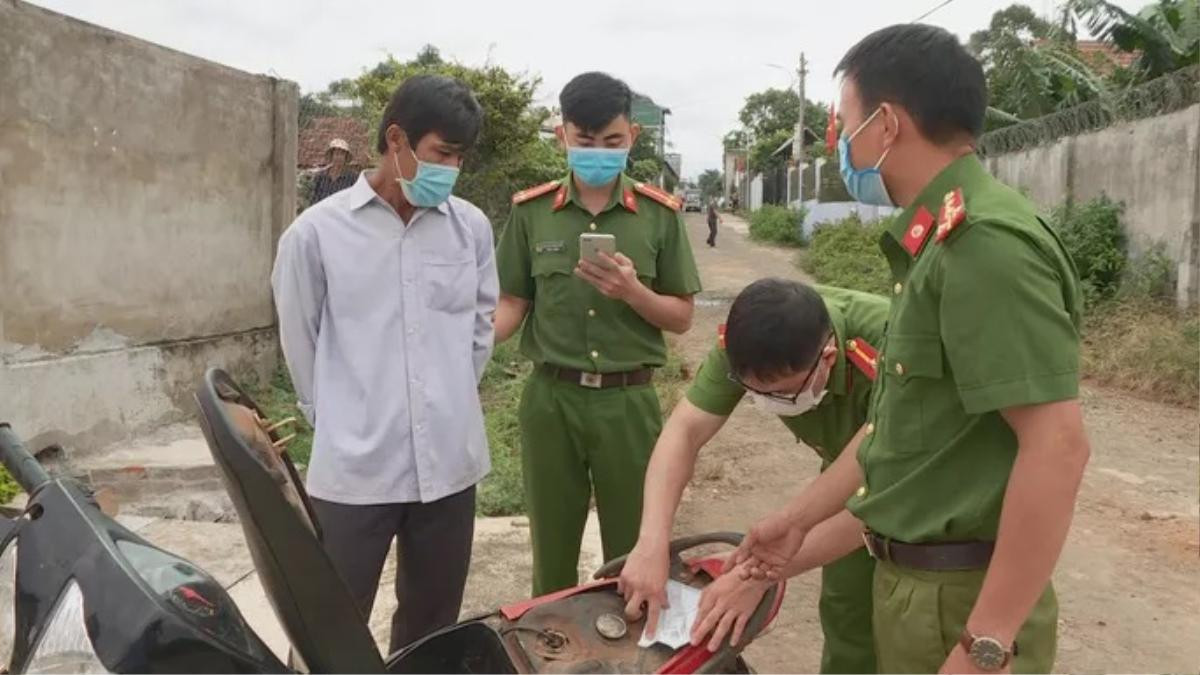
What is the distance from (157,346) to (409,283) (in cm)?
359

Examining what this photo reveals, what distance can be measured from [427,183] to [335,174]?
15.9 ft

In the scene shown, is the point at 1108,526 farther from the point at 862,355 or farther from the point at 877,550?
the point at 877,550

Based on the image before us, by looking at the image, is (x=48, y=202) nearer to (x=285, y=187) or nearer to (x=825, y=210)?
(x=285, y=187)

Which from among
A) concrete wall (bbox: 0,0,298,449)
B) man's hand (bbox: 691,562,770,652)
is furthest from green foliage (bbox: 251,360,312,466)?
man's hand (bbox: 691,562,770,652)

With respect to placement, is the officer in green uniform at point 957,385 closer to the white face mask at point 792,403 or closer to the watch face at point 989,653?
the watch face at point 989,653

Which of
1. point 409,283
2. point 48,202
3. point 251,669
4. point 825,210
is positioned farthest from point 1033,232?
point 825,210

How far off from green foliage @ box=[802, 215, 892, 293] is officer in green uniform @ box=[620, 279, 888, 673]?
10.6 m

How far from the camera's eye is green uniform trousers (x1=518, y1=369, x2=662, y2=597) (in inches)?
110

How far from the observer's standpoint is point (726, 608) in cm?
168

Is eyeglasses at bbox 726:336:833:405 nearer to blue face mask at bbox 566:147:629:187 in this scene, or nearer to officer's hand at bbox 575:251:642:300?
officer's hand at bbox 575:251:642:300

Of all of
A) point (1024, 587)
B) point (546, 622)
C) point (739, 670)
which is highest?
point (1024, 587)

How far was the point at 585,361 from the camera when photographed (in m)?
2.80

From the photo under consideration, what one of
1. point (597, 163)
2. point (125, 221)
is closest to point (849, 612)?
point (597, 163)

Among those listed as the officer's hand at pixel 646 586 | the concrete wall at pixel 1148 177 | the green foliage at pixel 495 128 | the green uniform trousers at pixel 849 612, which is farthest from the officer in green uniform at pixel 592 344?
the concrete wall at pixel 1148 177
